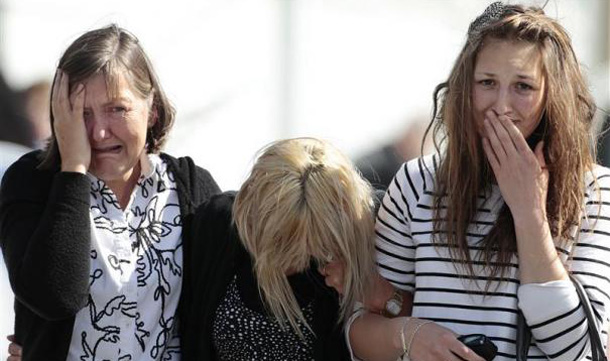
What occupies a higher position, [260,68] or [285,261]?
[260,68]

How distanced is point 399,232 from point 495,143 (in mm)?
296

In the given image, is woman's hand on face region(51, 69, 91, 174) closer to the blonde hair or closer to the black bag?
the blonde hair

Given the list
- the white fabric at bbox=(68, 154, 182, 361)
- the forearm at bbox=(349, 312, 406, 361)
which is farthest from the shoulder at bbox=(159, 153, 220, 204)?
the forearm at bbox=(349, 312, 406, 361)

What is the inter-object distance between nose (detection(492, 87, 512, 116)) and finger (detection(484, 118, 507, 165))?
0.10 ft

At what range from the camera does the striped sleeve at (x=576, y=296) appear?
2.09 m

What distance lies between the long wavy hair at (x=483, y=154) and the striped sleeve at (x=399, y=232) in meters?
0.07

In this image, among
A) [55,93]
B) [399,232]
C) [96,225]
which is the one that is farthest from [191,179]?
[399,232]

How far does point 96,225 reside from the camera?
2.39 meters

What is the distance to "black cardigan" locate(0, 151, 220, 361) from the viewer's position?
2254 millimetres

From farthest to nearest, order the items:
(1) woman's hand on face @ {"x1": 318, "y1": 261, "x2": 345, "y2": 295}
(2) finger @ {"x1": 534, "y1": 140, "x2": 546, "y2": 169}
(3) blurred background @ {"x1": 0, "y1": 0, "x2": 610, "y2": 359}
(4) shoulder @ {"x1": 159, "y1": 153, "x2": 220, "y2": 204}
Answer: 1. (3) blurred background @ {"x1": 0, "y1": 0, "x2": 610, "y2": 359}
2. (4) shoulder @ {"x1": 159, "y1": 153, "x2": 220, "y2": 204}
3. (1) woman's hand on face @ {"x1": 318, "y1": 261, "x2": 345, "y2": 295}
4. (2) finger @ {"x1": 534, "y1": 140, "x2": 546, "y2": 169}

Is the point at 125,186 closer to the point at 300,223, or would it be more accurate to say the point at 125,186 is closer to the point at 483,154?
the point at 300,223

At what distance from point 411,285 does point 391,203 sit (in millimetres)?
187

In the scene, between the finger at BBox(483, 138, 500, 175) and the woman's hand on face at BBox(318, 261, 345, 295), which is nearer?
the finger at BBox(483, 138, 500, 175)

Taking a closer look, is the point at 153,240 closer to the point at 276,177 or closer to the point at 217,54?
the point at 276,177
